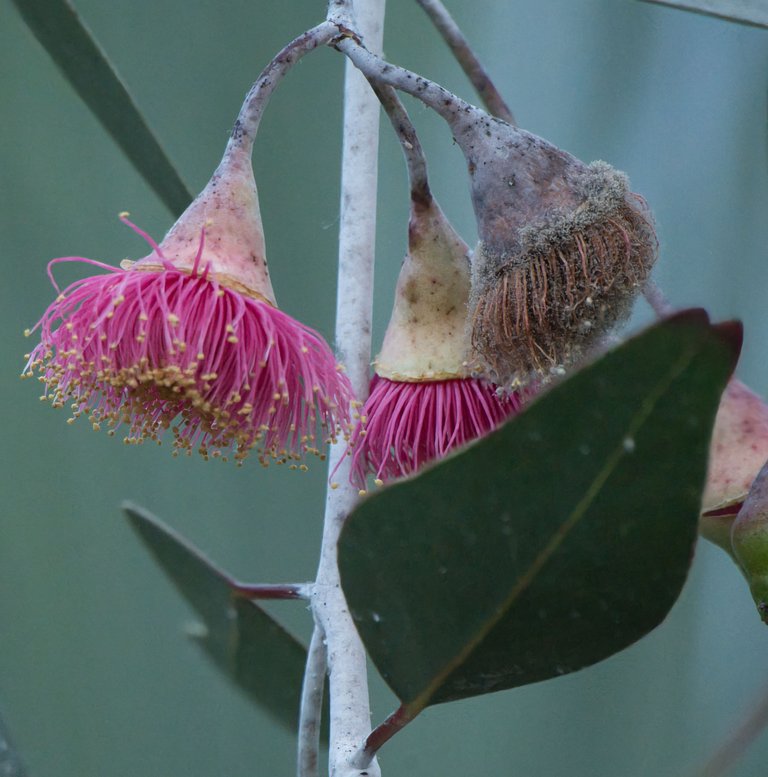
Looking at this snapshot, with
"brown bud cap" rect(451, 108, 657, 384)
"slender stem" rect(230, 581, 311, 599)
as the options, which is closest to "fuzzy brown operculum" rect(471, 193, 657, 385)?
"brown bud cap" rect(451, 108, 657, 384)

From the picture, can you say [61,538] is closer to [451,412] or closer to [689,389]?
[451,412]

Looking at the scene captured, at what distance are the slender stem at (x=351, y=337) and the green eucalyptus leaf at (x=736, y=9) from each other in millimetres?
267

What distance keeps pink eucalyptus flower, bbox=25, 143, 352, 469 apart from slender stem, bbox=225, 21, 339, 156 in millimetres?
16

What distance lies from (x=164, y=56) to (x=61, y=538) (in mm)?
775

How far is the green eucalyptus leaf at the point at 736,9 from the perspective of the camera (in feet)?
2.45

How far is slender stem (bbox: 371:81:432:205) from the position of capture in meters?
0.60

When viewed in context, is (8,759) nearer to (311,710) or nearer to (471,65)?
(311,710)

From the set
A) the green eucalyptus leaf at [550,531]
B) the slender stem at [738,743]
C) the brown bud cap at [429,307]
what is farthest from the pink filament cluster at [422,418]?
the slender stem at [738,743]

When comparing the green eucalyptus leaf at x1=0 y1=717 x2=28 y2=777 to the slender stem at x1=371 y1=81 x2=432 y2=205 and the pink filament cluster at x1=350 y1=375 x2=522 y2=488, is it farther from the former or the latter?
the slender stem at x1=371 y1=81 x2=432 y2=205

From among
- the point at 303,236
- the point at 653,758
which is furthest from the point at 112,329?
the point at 653,758

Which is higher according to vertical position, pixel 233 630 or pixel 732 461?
pixel 732 461

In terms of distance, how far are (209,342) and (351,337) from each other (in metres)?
0.12

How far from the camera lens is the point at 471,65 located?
2.47ft

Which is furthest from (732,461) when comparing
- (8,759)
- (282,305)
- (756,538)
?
(282,305)
